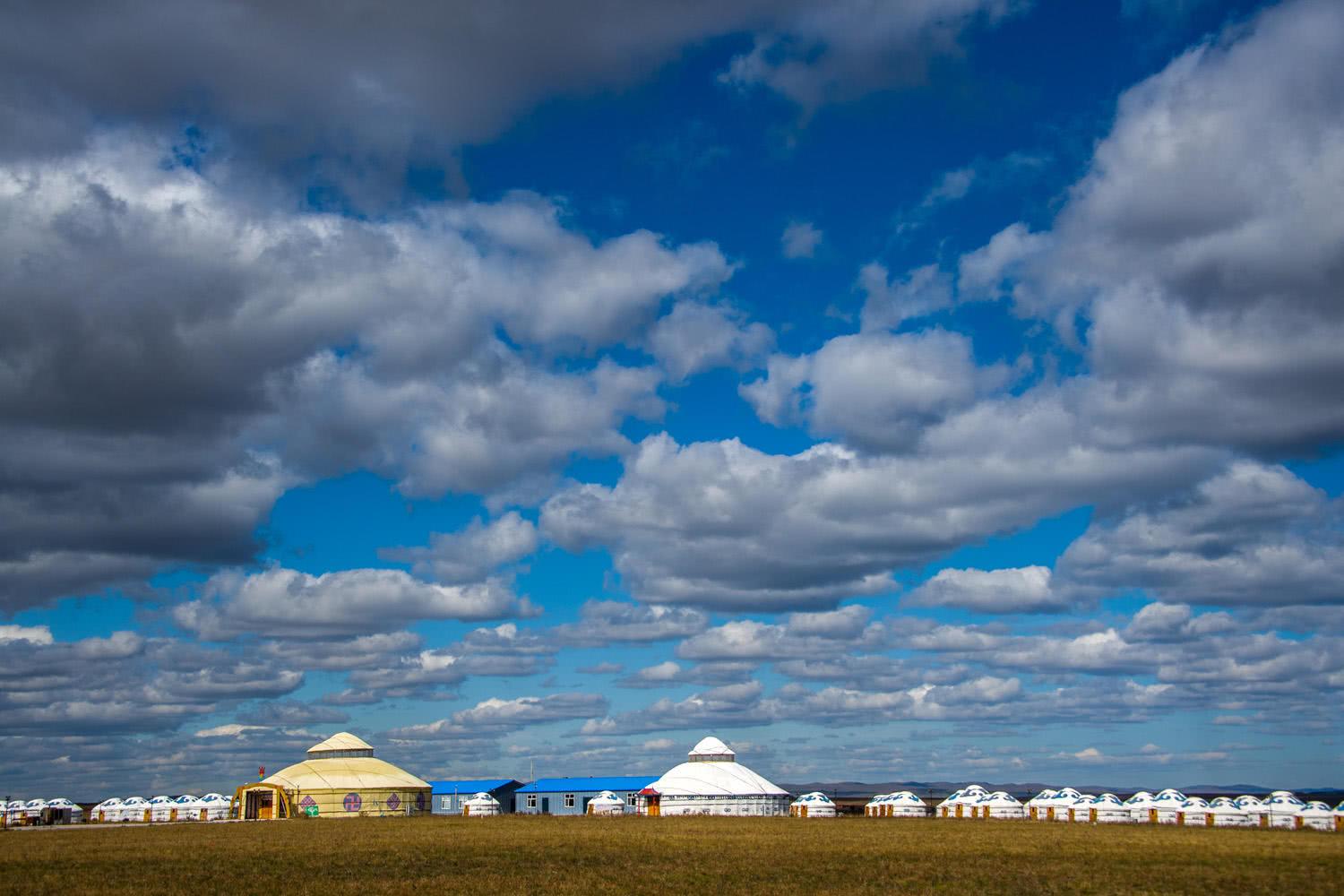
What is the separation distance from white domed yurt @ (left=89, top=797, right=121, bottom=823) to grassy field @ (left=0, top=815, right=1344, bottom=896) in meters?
48.0

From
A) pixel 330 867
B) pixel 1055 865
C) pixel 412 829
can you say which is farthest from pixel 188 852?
pixel 1055 865

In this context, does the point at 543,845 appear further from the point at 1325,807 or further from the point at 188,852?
the point at 1325,807

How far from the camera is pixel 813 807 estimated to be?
12138cm

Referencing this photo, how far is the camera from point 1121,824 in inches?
3686

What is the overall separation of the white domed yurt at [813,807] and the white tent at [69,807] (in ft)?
260

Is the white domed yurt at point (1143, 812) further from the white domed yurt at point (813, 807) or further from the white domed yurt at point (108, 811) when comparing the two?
the white domed yurt at point (108, 811)

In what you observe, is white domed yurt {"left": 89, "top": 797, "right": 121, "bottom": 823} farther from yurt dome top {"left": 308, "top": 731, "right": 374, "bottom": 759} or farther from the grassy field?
the grassy field

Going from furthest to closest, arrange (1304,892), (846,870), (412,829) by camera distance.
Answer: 1. (412,829)
2. (846,870)
3. (1304,892)

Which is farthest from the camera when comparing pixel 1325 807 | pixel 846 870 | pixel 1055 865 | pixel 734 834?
pixel 1325 807

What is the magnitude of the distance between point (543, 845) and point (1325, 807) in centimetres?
6666

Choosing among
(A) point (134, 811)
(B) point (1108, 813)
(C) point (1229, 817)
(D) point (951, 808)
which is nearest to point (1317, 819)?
(C) point (1229, 817)

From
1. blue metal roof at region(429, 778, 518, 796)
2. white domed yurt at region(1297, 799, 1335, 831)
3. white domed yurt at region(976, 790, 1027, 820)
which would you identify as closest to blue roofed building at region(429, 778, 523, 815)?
blue metal roof at region(429, 778, 518, 796)

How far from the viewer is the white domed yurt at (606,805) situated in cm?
12938

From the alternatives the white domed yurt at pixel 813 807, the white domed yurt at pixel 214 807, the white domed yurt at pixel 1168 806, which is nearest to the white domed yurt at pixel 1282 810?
the white domed yurt at pixel 1168 806
